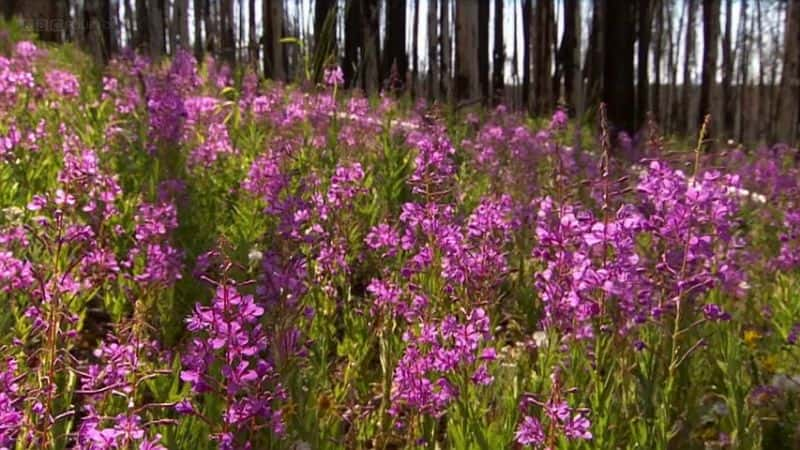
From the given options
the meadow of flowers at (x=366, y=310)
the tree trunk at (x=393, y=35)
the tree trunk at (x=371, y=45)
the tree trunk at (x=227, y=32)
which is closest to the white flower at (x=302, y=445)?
the meadow of flowers at (x=366, y=310)

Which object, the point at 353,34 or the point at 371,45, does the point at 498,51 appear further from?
the point at 353,34

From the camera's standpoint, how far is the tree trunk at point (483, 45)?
22.4ft

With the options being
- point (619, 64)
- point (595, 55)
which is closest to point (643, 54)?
point (619, 64)

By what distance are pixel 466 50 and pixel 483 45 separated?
182 millimetres

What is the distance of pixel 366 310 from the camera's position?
2371 millimetres

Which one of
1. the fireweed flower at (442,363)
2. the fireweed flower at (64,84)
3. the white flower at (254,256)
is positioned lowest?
the fireweed flower at (442,363)

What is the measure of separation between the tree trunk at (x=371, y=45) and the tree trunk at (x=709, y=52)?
12.4 ft

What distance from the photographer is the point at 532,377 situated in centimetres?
200

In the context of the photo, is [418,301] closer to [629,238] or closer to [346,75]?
[629,238]

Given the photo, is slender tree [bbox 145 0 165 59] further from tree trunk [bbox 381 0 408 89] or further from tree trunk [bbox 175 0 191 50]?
tree trunk [bbox 381 0 408 89]

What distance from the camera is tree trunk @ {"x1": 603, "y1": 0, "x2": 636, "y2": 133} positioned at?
282 inches

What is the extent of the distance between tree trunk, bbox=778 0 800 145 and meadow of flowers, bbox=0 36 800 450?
5.76m

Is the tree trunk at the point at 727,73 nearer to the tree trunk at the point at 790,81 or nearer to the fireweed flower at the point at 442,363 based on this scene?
the tree trunk at the point at 790,81

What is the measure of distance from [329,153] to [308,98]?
14.1 inches
